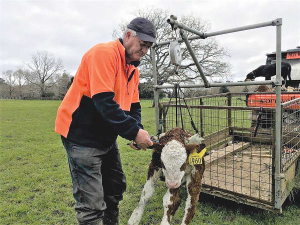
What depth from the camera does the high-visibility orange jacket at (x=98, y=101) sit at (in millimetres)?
1904

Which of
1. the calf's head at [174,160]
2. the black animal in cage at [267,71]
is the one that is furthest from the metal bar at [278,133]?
the black animal in cage at [267,71]

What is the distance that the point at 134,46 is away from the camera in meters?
2.15

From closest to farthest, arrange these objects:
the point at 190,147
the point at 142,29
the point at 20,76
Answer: the point at 142,29 < the point at 190,147 < the point at 20,76

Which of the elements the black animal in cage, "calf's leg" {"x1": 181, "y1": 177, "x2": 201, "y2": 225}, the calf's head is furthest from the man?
the black animal in cage

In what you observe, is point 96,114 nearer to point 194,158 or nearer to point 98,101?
point 98,101

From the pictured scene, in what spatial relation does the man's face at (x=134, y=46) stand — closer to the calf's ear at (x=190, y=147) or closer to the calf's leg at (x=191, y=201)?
the calf's ear at (x=190, y=147)

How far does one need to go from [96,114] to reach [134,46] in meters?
0.73

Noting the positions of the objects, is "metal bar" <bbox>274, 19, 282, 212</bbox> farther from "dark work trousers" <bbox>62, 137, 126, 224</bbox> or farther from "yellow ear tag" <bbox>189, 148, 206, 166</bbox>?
"dark work trousers" <bbox>62, 137, 126, 224</bbox>

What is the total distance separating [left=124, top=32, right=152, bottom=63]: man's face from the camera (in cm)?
213

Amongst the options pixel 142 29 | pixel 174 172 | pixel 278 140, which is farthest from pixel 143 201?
pixel 142 29

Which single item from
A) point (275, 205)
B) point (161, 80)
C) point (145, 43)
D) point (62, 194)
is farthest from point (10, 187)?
point (161, 80)

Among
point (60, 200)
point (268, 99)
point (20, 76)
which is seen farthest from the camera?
point (20, 76)

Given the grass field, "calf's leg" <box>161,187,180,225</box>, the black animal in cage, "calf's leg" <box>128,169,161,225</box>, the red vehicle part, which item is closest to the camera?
"calf's leg" <box>161,187,180,225</box>

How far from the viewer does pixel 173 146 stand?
2365 millimetres
